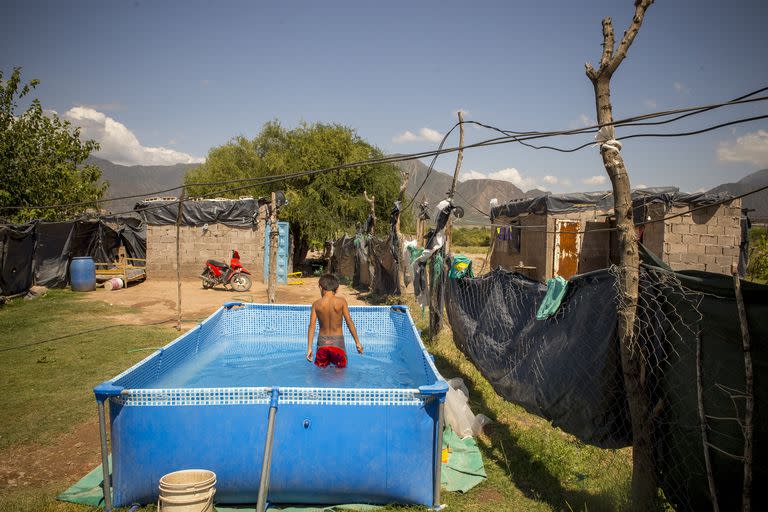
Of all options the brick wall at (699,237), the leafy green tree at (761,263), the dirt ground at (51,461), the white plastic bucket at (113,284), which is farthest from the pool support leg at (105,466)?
the white plastic bucket at (113,284)

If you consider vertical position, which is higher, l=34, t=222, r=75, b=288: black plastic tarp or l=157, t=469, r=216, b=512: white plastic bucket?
l=34, t=222, r=75, b=288: black plastic tarp

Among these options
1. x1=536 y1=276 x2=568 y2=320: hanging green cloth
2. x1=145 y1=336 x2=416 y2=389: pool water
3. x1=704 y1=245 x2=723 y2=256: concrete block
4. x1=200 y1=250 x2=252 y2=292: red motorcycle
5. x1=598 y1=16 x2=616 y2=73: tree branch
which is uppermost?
x1=598 y1=16 x2=616 y2=73: tree branch

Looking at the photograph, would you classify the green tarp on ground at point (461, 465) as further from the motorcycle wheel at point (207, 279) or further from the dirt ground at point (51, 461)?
the motorcycle wheel at point (207, 279)

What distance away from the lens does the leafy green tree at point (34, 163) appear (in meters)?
18.2

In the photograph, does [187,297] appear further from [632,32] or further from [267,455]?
[632,32]

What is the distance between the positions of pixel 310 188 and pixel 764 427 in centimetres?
2291

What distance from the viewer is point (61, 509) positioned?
153 inches

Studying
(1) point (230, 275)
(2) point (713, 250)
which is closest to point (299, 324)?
(1) point (230, 275)

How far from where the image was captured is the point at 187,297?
1583cm

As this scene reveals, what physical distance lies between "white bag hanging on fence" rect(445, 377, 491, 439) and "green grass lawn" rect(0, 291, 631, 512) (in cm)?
14

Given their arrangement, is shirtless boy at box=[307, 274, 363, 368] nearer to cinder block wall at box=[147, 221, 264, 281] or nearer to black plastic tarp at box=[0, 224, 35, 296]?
black plastic tarp at box=[0, 224, 35, 296]

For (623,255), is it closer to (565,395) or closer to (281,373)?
(565,395)

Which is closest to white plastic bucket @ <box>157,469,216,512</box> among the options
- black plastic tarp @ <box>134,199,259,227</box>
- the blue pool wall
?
the blue pool wall

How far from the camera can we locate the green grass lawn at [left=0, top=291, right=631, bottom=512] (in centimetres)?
408
